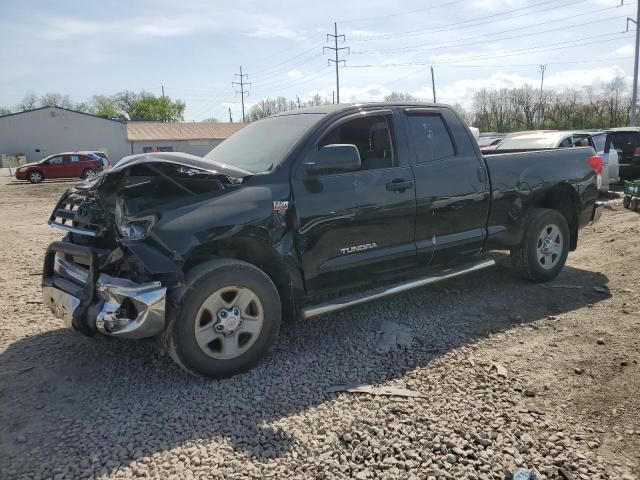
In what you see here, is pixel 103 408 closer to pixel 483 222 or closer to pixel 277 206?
pixel 277 206

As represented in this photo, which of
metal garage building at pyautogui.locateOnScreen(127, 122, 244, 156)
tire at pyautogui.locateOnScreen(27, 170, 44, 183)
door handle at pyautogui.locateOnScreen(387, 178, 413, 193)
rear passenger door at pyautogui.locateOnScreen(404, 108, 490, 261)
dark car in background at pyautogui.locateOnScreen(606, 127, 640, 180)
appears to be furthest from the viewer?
metal garage building at pyautogui.locateOnScreen(127, 122, 244, 156)

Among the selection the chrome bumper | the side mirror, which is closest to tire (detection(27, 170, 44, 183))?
the chrome bumper

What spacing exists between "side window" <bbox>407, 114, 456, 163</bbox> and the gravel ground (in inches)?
58.7

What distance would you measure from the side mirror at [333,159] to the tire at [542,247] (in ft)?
8.26

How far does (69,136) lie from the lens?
51781 millimetres

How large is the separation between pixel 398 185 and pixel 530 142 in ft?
26.4

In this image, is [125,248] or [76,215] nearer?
[125,248]

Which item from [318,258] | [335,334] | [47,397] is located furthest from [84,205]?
[335,334]

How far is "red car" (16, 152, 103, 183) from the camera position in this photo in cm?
2811

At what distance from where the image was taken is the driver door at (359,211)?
3906 millimetres

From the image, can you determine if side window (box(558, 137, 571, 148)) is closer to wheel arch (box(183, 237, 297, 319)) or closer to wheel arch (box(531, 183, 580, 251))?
wheel arch (box(531, 183, 580, 251))

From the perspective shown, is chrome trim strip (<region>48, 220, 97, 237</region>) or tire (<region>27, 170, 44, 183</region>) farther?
tire (<region>27, 170, 44, 183</region>)

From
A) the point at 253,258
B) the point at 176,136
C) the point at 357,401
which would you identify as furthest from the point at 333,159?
the point at 176,136

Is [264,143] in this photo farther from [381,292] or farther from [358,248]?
[381,292]
